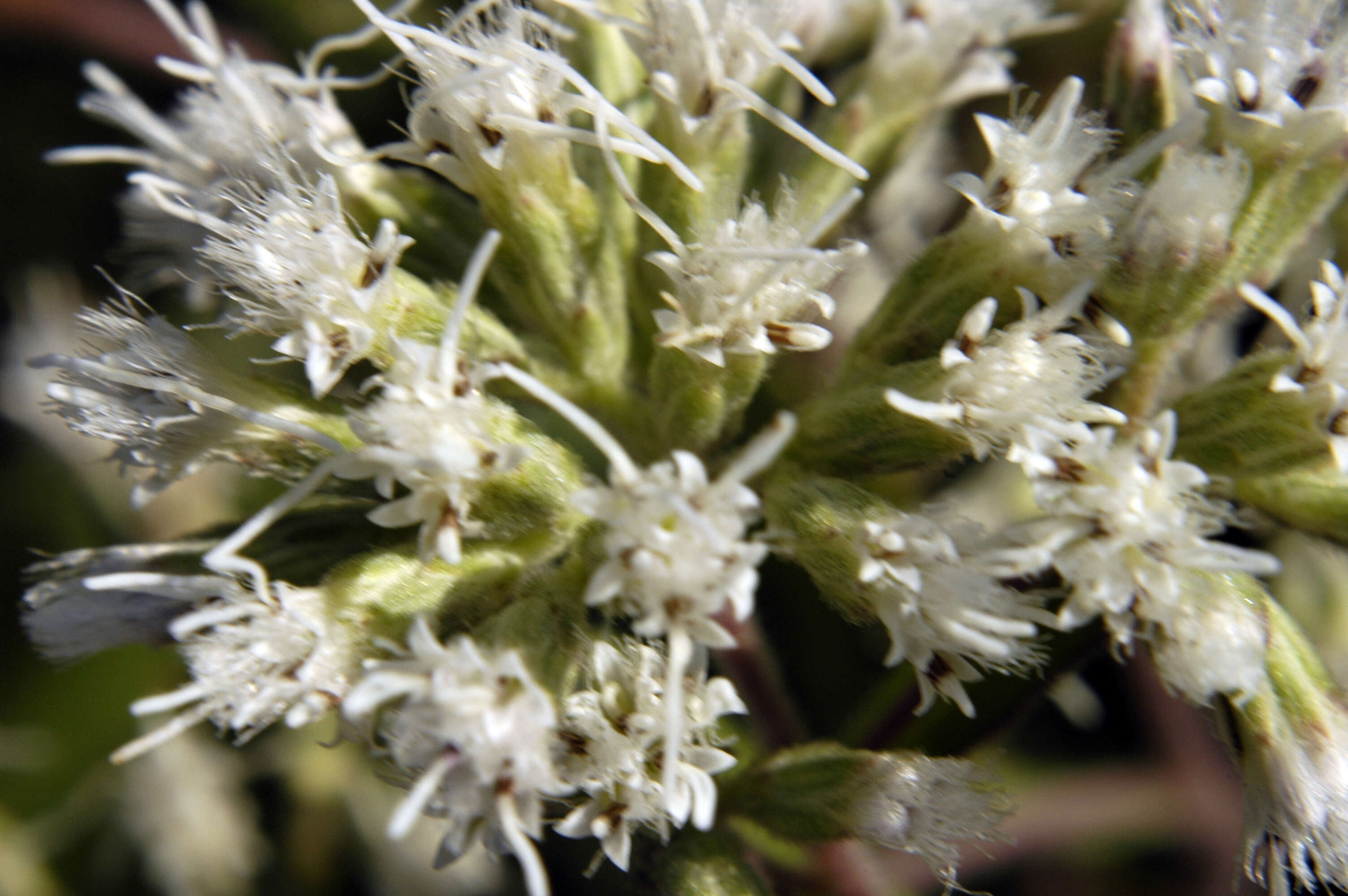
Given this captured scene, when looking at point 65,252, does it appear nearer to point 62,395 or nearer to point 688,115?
point 62,395

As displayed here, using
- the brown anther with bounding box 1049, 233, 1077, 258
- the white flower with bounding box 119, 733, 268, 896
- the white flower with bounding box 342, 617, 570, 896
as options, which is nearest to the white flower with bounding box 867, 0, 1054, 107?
the brown anther with bounding box 1049, 233, 1077, 258

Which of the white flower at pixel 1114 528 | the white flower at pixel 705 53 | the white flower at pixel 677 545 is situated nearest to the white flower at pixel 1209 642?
the white flower at pixel 1114 528

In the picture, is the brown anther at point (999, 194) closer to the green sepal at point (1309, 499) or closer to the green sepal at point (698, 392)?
the green sepal at point (698, 392)

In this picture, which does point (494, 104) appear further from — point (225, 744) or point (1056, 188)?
point (225, 744)

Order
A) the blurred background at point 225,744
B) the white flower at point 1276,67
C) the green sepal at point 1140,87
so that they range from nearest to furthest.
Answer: the white flower at point 1276,67
the green sepal at point 1140,87
the blurred background at point 225,744

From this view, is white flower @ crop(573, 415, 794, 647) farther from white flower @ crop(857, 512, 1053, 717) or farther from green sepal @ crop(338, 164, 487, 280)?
green sepal @ crop(338, 164, 487, 280)

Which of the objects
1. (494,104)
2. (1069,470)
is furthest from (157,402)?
(1069,470)
